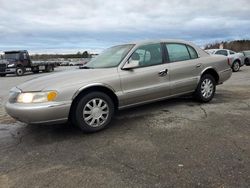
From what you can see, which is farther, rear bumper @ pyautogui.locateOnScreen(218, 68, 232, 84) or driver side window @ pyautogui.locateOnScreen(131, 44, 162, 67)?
rear bumper @ pyautogui.locateOnScreen(218, 68, 232, 84)

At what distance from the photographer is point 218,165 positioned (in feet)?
11.1

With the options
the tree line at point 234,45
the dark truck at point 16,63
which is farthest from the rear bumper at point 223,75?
the tree line at point 234,45

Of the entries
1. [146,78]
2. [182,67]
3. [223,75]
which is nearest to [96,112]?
Answer: [146,78]

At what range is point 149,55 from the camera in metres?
5.73

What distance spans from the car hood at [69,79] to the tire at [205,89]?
7.81ft

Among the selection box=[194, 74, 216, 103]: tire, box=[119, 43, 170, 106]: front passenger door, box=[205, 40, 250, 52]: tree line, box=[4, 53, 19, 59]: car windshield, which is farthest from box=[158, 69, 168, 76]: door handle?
box=[205, 40, 250, 52]: tree line

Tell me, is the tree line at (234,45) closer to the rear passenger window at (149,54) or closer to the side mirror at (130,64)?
the rear passenger window at (149,54)

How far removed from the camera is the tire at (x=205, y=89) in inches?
259

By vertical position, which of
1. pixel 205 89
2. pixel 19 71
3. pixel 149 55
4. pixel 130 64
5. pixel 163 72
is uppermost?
pixel 149 55

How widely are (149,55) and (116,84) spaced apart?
1102 millimetres

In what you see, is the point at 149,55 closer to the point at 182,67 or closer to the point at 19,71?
the point at 182,67

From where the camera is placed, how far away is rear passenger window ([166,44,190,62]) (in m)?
6.07

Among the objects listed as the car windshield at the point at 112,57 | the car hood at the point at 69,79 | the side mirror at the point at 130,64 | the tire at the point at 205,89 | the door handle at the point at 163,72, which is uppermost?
the car windshield at the point at 112,57

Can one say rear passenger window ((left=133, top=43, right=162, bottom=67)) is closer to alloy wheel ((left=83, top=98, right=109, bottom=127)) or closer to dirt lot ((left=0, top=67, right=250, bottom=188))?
dirt lot ((left=0, top=67, right=250, bottom=188))
